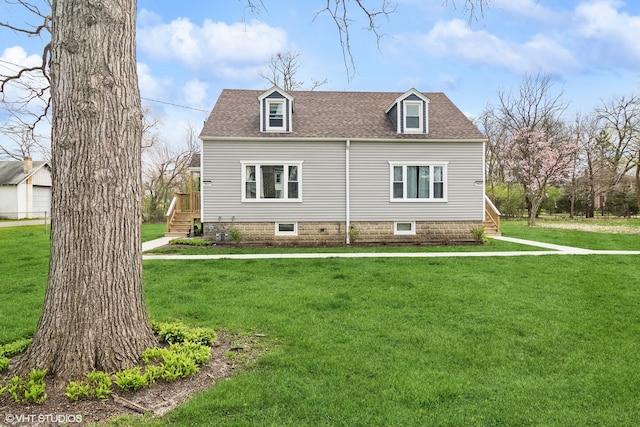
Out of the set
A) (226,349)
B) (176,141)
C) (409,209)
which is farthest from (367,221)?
(176,141)

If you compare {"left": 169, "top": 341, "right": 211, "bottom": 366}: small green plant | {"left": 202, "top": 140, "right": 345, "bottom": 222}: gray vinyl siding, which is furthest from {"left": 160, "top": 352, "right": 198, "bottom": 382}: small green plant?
{"left": 202, "top": 140, "right": 345, "bottom": 222}: gray vinyl siding

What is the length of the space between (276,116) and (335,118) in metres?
2.41

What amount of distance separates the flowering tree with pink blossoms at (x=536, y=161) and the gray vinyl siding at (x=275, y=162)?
572 inches

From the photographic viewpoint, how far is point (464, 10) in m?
5.09

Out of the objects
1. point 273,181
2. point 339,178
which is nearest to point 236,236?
point 273,181

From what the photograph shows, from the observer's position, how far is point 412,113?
14.9 meters

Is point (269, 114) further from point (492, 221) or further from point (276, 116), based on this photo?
point (492, 221)

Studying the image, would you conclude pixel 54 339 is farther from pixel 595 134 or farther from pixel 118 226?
pixel 595 134

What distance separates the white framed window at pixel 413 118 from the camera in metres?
14.8

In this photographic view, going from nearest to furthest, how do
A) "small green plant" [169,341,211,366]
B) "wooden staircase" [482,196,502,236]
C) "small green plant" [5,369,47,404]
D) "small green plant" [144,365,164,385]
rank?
"small green plant" [5,369,47,404], "small green plant" [144,365,164,385], "small green plant" [169,341,211,366], "wooden staircase" [482,196,502,236]

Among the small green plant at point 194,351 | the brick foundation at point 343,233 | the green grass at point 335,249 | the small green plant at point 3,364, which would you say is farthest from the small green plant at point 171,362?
the brick foundation at point 343,233

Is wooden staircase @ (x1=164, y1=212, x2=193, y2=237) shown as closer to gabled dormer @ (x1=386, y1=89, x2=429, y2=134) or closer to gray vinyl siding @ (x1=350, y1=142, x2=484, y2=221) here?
gray vinyl siding @ (x1=350, y1=142, x2=484, y2=221)

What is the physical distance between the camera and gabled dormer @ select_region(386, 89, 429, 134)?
14758mm
